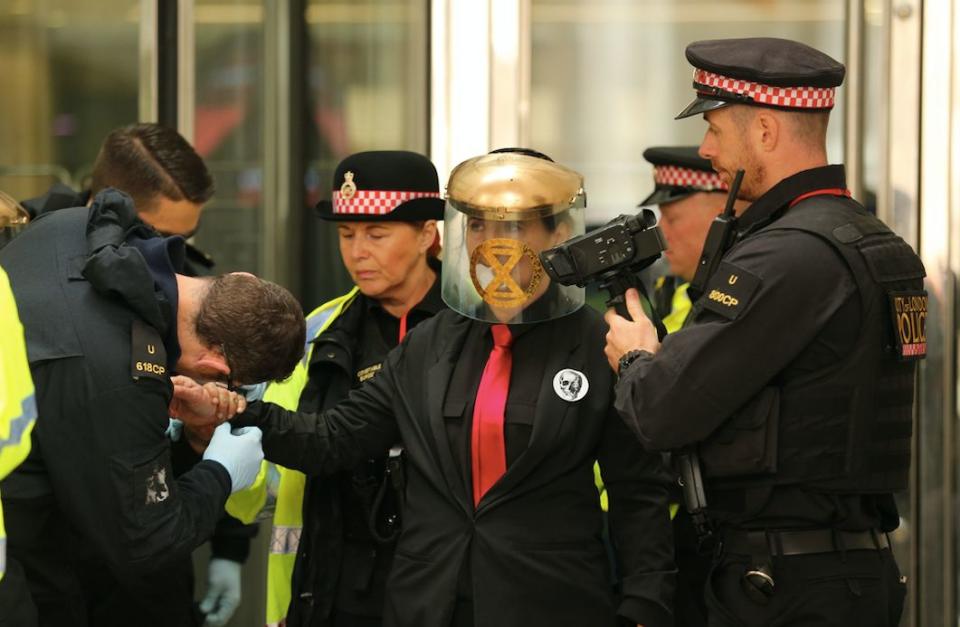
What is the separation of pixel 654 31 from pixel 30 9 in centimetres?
216

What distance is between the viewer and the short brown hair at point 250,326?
2.67 m

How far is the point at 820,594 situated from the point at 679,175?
1704mm

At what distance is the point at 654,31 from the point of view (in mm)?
4578

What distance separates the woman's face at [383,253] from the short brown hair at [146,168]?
53 cm

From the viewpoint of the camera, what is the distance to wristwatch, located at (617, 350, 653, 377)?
2652 millimetres

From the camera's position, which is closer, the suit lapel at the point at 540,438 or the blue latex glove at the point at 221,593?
the suit lapel at the point at 540,438

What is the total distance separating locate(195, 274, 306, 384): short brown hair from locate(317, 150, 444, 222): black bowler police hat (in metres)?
0.68

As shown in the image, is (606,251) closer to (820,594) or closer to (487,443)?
(487,443)

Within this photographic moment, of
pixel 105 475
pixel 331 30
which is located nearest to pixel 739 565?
pixel 105 475

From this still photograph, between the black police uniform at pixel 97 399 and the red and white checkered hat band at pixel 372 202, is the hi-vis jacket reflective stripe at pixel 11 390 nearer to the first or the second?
the black police uniform at pixel 97 399

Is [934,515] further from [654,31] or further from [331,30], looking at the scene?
[331,30]

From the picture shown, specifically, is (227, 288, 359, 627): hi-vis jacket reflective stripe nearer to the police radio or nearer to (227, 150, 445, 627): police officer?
(227, 150, 445, 627): police officer

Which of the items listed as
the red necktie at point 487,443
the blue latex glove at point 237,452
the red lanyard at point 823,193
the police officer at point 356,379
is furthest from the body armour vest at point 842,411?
the blue latex glove at point 237,452

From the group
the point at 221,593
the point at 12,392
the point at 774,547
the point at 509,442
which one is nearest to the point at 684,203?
the point at 509,442
